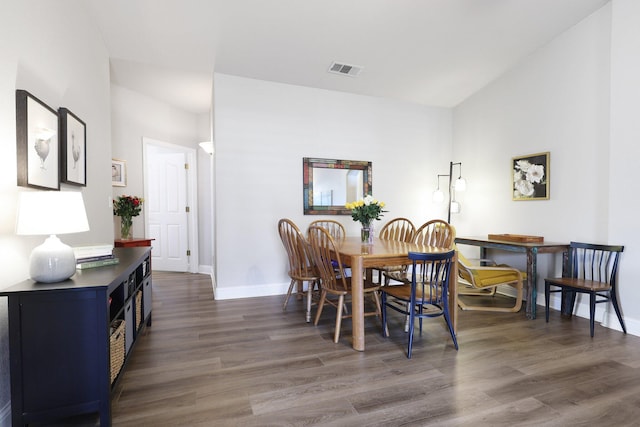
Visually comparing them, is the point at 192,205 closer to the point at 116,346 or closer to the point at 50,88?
the point at 50,88

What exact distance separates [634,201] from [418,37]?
102 inches

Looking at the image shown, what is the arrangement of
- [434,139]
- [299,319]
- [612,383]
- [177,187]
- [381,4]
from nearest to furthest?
[612,383] → [381,4] → [299,319] → [434,139] → [177,187]

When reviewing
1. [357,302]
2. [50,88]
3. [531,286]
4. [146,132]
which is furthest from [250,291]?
[531,286]

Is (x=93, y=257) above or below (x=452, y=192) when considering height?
below

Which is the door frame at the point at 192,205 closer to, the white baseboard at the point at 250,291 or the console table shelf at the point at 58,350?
the white baseboard at the point at 250,291

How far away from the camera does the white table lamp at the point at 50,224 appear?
4.72 ft

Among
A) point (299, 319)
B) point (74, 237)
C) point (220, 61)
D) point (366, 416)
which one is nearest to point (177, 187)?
point (220, 61)

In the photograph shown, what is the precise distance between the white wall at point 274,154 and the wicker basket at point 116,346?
197cm

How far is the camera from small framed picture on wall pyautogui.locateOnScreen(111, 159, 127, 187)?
14.4ft

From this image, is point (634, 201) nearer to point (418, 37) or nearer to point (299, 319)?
point (418, 37)

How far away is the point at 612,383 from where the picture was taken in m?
1.99

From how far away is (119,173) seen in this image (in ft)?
14.5

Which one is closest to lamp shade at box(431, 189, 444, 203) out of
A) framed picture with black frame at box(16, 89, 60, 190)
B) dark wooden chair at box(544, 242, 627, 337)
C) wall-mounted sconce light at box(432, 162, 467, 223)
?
wall-mounted sconce light at box(432, 162, 467, 223)

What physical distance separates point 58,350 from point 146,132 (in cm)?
402
